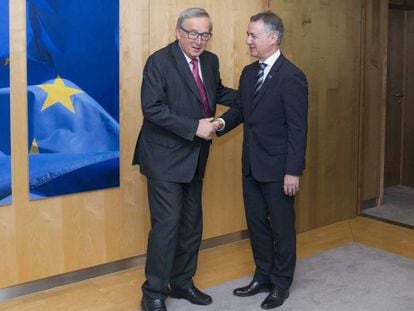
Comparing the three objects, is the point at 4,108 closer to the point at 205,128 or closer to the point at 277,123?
the point at 205,128

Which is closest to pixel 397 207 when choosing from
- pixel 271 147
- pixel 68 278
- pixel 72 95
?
pixel 271 147

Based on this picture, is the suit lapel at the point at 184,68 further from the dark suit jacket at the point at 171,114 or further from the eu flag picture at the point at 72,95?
the eu flag picture at the point at 72,95

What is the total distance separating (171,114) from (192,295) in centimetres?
105

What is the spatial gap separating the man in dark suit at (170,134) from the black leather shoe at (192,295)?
0.57 ft

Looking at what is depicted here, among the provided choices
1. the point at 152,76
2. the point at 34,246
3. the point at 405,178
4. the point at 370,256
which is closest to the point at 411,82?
the point at 405,178

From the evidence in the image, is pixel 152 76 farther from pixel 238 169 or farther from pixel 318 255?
pixel 318 255

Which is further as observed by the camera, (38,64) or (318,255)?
(318,255)

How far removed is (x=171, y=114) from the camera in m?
2.84

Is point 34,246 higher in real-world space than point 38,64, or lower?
lower

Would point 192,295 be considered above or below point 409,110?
below

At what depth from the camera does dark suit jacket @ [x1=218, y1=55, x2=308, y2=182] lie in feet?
9.78

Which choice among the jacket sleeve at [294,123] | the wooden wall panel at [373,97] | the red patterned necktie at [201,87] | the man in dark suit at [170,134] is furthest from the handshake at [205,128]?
the wooden wall panel at [373,97]

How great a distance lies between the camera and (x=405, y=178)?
6.43 meters

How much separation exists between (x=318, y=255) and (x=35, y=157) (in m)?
2.08
